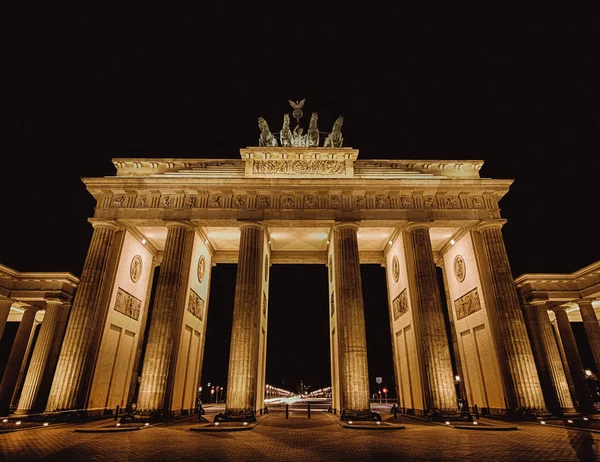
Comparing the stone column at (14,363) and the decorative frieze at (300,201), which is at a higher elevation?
the decorative frieze at (300,201)

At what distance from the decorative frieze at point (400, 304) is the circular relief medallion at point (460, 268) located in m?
4.12

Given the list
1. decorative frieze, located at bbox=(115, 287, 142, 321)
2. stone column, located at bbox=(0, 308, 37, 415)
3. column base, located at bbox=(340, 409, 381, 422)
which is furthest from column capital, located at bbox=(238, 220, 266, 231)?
stone column, located at bbox=(0, 308, 37, 415)

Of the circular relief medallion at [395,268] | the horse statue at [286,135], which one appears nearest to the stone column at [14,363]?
the horse statue at [286,135]

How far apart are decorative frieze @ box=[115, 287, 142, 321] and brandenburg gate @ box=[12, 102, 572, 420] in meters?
0.12

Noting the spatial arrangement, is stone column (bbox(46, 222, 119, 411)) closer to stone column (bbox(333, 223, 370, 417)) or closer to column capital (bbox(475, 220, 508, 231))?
stone column (bbox(333, 223, 370, 417))

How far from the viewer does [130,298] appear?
22797 mm

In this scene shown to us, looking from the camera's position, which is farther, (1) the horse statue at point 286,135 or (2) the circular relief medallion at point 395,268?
(2) the circular relief medallion at point 395,268

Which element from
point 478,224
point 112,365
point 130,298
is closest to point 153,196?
point 130,298

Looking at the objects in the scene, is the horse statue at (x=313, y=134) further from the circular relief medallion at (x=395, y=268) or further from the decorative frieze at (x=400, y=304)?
the decorative frieze at (x=400, y=304)

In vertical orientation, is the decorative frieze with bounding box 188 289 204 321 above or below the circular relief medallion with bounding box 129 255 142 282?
below

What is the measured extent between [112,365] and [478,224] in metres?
23.7

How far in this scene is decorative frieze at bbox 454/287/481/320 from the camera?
70.1ft

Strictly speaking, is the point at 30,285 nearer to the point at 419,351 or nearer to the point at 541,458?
the point at 419,351

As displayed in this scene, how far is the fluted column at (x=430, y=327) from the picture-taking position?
1769 centimetres
